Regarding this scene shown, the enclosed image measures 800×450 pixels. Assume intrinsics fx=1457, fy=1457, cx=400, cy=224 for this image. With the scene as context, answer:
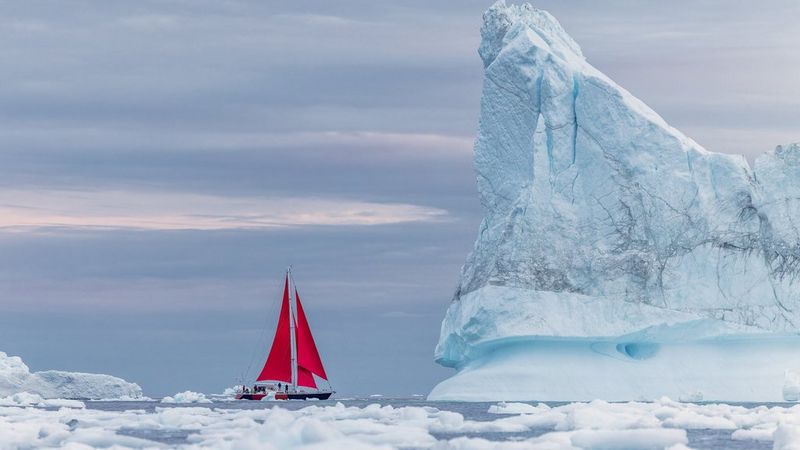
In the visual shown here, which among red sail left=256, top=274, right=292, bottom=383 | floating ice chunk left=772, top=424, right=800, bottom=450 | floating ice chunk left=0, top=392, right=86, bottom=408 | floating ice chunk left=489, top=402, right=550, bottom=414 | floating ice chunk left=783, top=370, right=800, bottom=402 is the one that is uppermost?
red sail left=256, top=274, right=292, bottom=383

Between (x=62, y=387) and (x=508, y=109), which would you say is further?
(x=62, y=387)

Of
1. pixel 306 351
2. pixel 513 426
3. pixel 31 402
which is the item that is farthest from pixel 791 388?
pixel 31 402

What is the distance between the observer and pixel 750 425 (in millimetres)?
23656

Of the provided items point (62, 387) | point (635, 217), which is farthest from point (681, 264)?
point (62, 387)

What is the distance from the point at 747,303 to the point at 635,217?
321cm

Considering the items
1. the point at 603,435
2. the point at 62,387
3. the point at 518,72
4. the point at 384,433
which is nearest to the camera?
the point at 603,435

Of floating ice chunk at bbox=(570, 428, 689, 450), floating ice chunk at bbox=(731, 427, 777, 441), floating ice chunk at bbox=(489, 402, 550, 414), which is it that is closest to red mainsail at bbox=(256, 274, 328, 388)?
floating ice chunk at bbox=(489, 402, 550, 414)

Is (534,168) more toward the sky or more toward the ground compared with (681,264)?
more toward the sky

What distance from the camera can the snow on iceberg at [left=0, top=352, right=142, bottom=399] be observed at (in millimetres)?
49916

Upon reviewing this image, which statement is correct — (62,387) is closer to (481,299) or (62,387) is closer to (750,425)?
(481,299)

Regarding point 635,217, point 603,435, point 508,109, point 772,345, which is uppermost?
point 508,109

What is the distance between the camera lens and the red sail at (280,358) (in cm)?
4484

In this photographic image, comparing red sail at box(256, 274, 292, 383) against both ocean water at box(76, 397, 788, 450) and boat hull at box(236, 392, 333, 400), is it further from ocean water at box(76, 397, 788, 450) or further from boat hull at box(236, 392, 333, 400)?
ocean water at box(76, 397, 788, 450)

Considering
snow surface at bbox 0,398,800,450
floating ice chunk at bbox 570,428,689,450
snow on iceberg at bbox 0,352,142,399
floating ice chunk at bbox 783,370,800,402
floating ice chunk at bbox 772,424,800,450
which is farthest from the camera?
snow on iceberg at bbox 0,352,142,399
